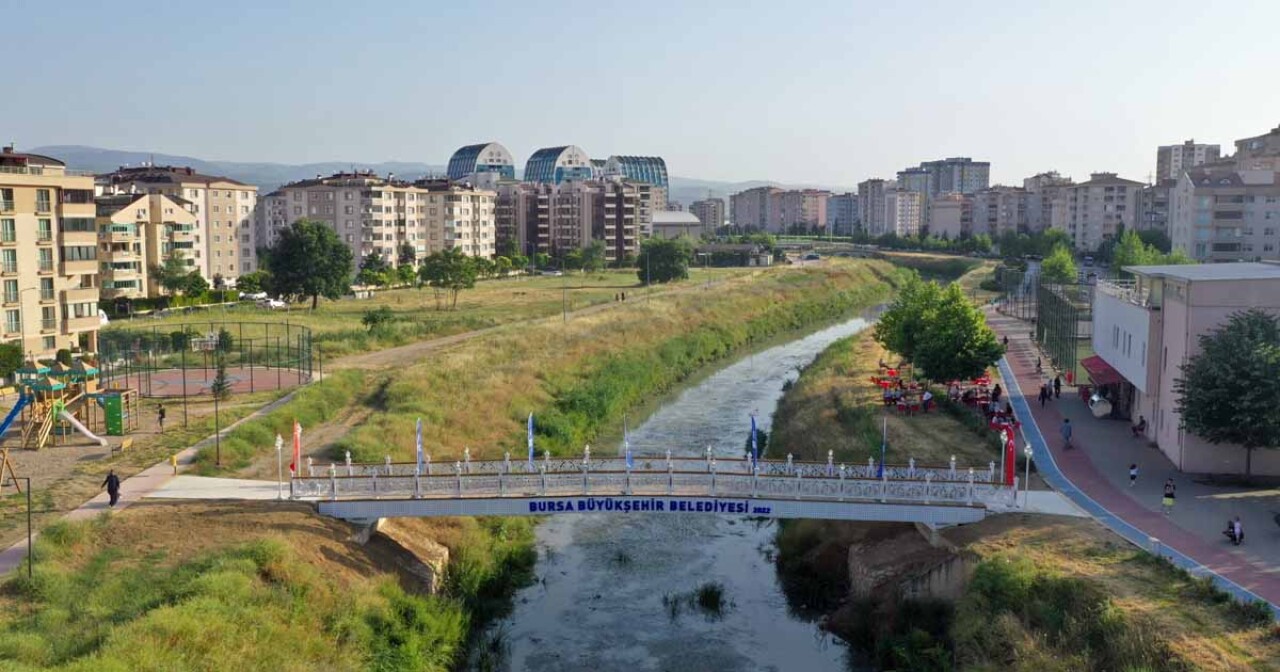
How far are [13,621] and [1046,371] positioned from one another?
136 ft

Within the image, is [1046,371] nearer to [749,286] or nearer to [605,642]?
[605,642]

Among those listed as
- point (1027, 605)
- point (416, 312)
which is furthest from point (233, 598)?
point (416, 312)

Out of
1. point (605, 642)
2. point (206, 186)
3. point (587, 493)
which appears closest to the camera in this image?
point (605, 642)

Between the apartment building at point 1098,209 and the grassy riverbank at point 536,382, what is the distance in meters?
67.4

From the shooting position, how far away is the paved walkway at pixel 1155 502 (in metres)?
21.8

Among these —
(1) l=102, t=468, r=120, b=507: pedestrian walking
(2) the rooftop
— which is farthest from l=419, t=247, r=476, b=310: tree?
(2) the rooftop

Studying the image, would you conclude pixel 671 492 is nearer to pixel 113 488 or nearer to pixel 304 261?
pixel 113 488

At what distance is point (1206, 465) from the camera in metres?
A: 28.8

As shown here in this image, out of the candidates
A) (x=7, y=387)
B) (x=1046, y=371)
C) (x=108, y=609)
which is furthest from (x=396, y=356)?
(x=108, y=609)

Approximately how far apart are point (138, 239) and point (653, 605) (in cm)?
6221

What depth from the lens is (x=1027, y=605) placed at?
20.4 meters

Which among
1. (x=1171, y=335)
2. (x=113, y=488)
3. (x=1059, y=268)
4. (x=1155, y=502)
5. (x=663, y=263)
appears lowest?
(x=1155, y=502)

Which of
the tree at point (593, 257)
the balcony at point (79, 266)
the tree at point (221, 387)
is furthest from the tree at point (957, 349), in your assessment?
the tree at point (593, 257)

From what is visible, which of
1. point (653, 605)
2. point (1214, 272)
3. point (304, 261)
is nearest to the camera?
point (653, 605)
